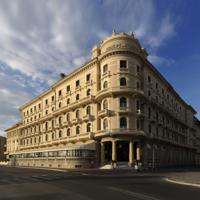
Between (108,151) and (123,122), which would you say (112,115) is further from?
(108,151)

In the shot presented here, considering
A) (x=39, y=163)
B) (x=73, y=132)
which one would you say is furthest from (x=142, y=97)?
(x=39, y=163)

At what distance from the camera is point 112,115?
182 ft

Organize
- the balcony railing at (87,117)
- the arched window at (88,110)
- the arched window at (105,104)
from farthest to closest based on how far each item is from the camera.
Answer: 1. the arched window at (88,110)
2. the balcony railing at (87,117)
3. the arched window at (105,104)

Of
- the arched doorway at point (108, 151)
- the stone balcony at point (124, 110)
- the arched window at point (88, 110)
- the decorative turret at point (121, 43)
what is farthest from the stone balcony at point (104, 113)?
the decorative turret at point (121, 43)

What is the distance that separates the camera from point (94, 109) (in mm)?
61938

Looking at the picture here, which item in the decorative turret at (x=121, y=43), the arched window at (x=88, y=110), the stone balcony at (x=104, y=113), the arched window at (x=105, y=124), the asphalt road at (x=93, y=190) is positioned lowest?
the asphalt road at (x=93, y=190)

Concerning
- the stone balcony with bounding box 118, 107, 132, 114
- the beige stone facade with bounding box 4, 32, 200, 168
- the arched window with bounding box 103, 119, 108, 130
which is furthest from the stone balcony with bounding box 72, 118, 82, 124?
the stone balcony with bounding box 118, 107, 132, 114

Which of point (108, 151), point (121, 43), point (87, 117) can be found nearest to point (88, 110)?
point (87, 117)

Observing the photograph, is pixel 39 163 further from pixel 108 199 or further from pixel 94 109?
pixel 108 199

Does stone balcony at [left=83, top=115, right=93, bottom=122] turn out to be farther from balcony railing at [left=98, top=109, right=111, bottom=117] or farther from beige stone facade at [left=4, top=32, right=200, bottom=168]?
balcony railing at [left=98, top=109, right=111, bottom=117]

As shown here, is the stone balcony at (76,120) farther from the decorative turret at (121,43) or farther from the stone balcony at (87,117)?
the decorative turret at (121,43)

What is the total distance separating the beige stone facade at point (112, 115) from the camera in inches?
Result: 2197

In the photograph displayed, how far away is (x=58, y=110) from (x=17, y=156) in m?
26.3

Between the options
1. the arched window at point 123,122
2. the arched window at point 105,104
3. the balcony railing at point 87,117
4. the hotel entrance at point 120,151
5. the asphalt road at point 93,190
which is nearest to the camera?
the asphalt road at point 93,190
